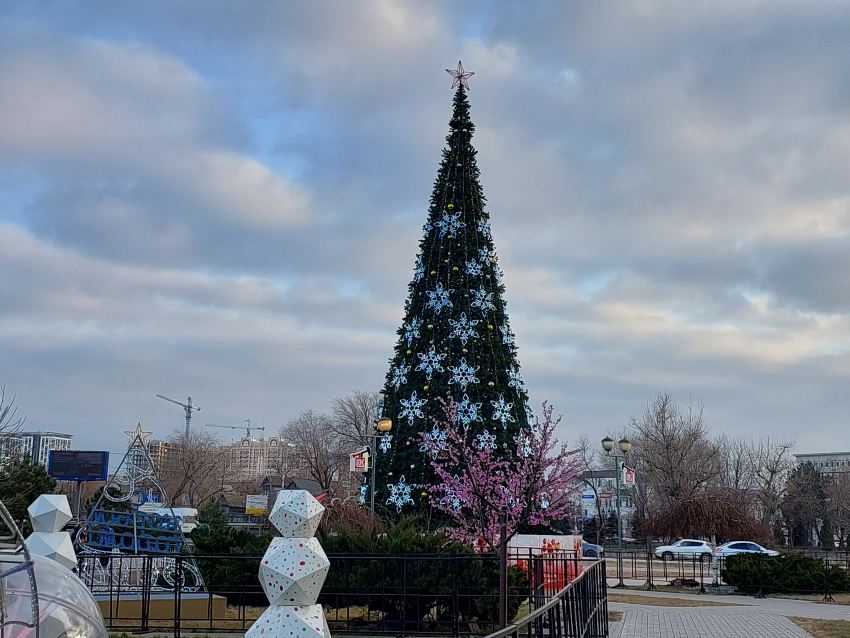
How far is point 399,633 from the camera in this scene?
41.9ft

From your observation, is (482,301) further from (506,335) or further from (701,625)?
(701,625)

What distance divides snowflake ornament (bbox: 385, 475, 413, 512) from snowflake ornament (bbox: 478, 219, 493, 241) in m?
6.72

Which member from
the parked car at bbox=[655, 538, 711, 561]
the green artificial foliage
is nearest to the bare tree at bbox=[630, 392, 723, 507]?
the parked car at bbox=[655, 538, 711, 561]

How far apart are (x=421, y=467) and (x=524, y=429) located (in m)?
2.73

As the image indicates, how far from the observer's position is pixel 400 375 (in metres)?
21.6

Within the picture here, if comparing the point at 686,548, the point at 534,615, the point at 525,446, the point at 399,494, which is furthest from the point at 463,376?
the point at 686,548

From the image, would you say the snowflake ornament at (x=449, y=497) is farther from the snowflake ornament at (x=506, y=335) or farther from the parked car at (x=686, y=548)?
the parked car at (x=686, y=548)

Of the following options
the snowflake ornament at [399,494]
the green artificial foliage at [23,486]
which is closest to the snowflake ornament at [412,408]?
the snowflake ornament at [399,494]

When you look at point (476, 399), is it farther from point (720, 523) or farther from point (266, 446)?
point (266, 446)

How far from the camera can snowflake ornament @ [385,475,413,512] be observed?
20.7 metres

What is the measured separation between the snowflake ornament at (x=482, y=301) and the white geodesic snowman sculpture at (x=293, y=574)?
15.5 metres

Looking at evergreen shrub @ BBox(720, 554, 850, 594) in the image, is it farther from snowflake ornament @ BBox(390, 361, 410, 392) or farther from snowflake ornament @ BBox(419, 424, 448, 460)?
snowflake ornament @ BBox(390, 361, 410, 392)

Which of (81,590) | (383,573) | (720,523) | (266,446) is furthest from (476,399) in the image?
(266,446)

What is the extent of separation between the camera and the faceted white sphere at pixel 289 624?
5.88m
